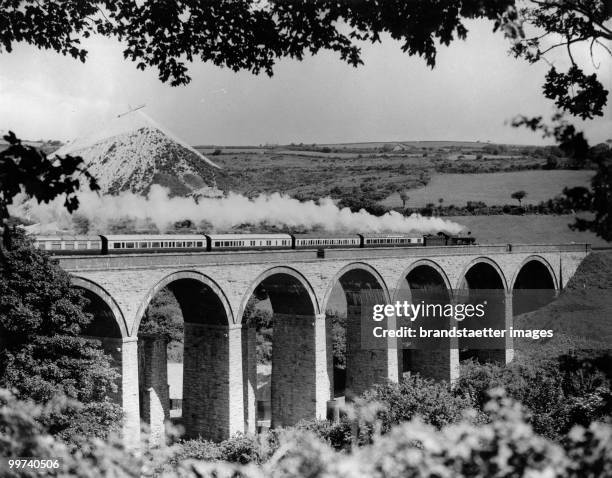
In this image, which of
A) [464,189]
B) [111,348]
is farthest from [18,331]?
[464,189]

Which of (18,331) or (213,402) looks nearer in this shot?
(18,331)

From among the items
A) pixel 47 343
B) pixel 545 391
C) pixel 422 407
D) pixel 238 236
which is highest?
pixel 238 236

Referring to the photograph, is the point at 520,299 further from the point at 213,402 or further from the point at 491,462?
Answer: the point at 491,462

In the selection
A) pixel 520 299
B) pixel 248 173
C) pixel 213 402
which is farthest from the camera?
pixel 248 173

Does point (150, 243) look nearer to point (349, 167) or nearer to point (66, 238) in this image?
point (66, 238)

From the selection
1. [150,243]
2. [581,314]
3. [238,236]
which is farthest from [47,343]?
[581,314]

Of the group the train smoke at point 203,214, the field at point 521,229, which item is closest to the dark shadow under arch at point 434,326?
the train smoke at point 203,214

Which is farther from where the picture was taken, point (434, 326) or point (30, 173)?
point (434, 326)

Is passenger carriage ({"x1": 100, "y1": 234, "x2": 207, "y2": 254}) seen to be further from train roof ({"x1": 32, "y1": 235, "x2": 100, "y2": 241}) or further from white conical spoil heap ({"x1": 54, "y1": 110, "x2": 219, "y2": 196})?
white conical spoil heap ({"x1": 54, "y1": 110, "x2": 219, "y2": 196})
